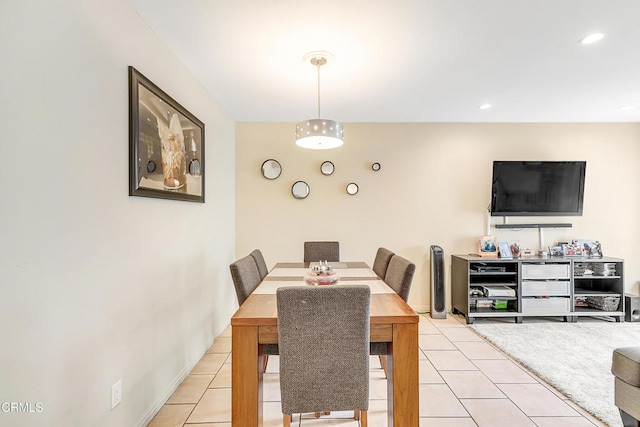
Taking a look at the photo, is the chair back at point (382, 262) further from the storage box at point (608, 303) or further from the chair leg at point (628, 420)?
the storage box at point (608, 303)

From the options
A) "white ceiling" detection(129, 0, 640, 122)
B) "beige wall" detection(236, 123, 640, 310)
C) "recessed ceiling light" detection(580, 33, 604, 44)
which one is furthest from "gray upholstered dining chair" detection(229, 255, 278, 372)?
"recessed ceiling light" detection(580, 33, 604, 44)

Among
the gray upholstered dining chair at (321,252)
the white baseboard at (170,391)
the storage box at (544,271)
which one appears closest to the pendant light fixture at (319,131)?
the gray upholstered dining chair at (321,252)

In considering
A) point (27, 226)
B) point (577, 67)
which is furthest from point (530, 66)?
point (27, 226)

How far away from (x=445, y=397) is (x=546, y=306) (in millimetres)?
2367

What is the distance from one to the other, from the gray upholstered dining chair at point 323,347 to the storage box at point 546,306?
3203mm

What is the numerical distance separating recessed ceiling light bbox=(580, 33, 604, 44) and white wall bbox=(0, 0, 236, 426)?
296 centimetres

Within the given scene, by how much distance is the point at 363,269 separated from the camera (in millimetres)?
2924

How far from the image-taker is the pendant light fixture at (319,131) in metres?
2.11

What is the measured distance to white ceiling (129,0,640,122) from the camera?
1857 millimetres

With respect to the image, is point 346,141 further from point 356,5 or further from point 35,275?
point 35,275

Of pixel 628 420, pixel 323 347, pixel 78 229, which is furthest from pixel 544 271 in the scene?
pixel 78 229

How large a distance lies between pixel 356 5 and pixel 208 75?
1.52 metres

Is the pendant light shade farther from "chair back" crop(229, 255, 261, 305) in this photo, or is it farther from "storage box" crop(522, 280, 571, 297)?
"storage box" crop(522, 280, 571, 297)

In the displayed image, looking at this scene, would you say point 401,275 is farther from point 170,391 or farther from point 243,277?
point 170,391
